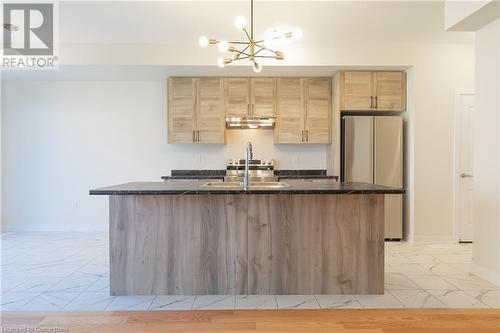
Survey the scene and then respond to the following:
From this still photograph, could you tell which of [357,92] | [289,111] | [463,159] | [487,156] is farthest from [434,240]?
[289,111]

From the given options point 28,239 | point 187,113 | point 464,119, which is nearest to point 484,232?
point 464,119

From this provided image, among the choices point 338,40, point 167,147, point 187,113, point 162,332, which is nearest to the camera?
point 162,332

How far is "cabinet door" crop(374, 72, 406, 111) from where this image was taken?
4547 millimetres

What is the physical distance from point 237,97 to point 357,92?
5.60 ft

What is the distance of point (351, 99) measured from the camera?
14.9 ft

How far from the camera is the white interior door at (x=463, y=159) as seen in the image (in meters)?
4.44

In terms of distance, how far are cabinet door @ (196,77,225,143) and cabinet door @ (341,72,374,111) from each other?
1766 millimetres

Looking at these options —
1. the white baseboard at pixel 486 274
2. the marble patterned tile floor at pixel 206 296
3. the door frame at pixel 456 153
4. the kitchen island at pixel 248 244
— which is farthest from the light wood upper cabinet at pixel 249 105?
the white baseboard at pixel 486 274

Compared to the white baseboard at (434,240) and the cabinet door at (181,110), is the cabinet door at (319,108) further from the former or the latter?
the white baseboard at (434,240)

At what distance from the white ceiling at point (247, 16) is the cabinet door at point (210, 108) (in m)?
0.73

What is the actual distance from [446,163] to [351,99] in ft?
5.08

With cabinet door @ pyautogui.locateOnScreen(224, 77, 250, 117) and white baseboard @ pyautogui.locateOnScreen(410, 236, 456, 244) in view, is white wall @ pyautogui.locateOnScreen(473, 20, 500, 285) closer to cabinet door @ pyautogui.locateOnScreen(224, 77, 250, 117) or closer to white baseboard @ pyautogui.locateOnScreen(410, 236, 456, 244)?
white baseboard @ pyautogui.locateOnScreen(410, 236, 456, 244)

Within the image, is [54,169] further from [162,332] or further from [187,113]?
[162,332]

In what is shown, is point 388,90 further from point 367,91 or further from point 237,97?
point 237,97
